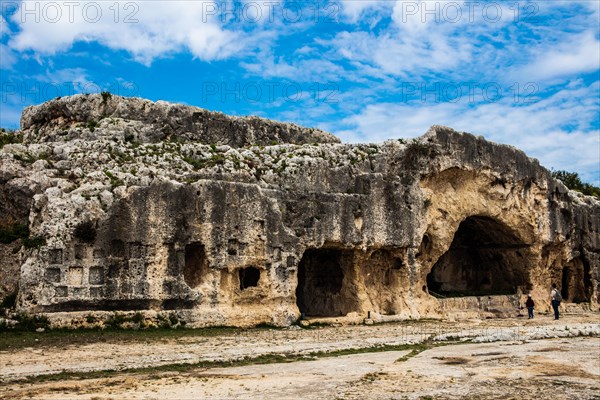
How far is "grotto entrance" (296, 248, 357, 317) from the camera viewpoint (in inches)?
1094

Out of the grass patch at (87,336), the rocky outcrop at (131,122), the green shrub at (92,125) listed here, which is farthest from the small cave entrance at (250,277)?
the green shrub at (92,125)

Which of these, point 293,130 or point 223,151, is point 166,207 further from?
point 293,130

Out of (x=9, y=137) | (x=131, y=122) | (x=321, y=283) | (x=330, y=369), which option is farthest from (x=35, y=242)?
(x=321, y=283)

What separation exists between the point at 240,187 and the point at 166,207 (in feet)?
9.12

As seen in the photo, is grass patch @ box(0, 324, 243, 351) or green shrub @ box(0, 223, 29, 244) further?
green shrub @ box(0, 223, 29, 244)

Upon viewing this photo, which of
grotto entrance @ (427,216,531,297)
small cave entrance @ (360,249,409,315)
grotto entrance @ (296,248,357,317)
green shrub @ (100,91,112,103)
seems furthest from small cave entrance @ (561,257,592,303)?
green shrub @ (100,91,112,103)

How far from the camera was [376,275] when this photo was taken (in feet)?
92.1

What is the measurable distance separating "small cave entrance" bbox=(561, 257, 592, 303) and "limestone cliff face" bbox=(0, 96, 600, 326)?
13.7 ft

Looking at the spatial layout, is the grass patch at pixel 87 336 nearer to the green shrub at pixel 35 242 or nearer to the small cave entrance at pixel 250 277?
the green shrub at pixel 35 242

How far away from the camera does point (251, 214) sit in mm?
23406

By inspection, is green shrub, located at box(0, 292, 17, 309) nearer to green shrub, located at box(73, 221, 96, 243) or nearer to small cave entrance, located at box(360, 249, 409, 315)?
green shrub, located at box(73, 221, 96, 243)

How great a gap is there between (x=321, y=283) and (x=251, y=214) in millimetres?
7281

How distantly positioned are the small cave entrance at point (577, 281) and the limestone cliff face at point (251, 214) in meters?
4.18

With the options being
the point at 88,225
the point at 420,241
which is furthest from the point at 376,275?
the point at 88,225
